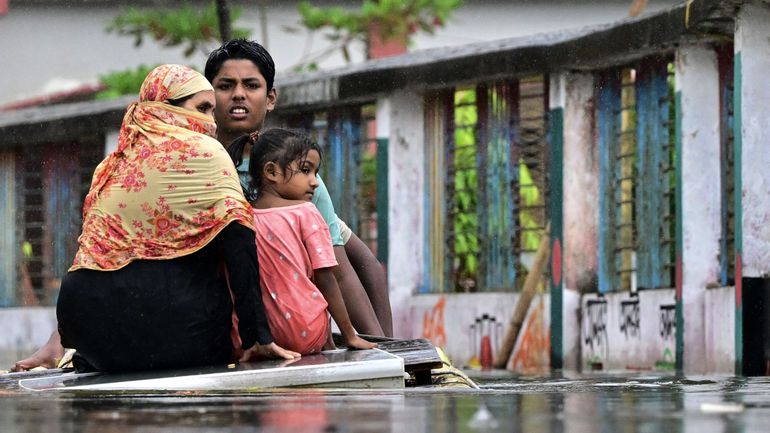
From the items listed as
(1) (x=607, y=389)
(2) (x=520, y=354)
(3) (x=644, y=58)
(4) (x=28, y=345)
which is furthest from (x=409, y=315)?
(1) (x=607, y=389)

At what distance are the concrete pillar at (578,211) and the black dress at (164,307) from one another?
27.3 feet

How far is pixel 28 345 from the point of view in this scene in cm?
2145

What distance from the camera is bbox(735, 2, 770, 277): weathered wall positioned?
38.2ft

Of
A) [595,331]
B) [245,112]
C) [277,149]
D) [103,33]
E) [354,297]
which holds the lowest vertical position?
[595,331]

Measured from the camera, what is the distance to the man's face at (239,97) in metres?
8.09

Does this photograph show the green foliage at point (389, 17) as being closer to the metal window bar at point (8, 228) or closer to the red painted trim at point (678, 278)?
the metal window bar at point (8, 228)

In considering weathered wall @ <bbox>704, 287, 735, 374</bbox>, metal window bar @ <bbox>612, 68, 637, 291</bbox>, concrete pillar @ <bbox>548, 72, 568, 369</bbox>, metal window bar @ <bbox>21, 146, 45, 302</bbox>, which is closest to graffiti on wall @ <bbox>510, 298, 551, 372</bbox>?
concrete pillar @ <bbox>548, 72, 568, 369</bbox>

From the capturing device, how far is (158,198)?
6730mm

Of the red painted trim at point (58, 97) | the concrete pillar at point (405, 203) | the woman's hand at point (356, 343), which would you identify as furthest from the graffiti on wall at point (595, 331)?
the red painted trim at point (58, 97)

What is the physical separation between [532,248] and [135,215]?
9.69m

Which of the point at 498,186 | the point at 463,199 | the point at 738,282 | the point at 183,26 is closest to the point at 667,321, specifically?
the point at 738,282

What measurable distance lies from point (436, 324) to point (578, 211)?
2.08 metres

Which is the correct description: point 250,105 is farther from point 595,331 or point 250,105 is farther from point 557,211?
point 557,211

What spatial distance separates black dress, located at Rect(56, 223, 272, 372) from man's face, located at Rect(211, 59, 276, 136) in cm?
147
